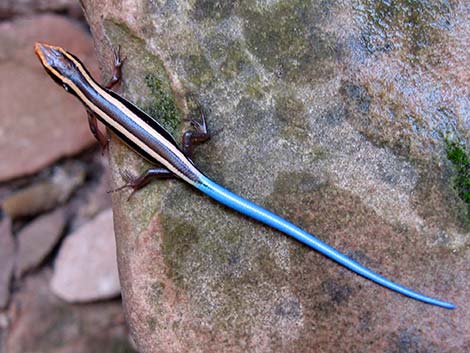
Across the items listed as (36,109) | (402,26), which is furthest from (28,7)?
(402,26)

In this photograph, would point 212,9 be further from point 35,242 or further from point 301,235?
point 35,242

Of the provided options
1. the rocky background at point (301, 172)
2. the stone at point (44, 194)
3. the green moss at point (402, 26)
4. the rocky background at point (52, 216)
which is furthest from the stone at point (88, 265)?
the green moss at point (402, 26)

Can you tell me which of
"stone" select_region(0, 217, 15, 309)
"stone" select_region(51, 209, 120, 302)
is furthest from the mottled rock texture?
"stone" select_region(0, 217, 15, 309)

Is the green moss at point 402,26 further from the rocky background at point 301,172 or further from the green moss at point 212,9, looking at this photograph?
the green moss at point 212,9

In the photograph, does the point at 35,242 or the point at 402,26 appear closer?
the point at 402,26

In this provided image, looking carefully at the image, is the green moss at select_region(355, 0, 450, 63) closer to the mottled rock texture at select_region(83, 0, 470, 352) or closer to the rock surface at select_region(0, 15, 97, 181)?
the mottled rock texture at select_region(83, 0, 470, 352)

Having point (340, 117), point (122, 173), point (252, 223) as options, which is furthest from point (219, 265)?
point (340, 117)
